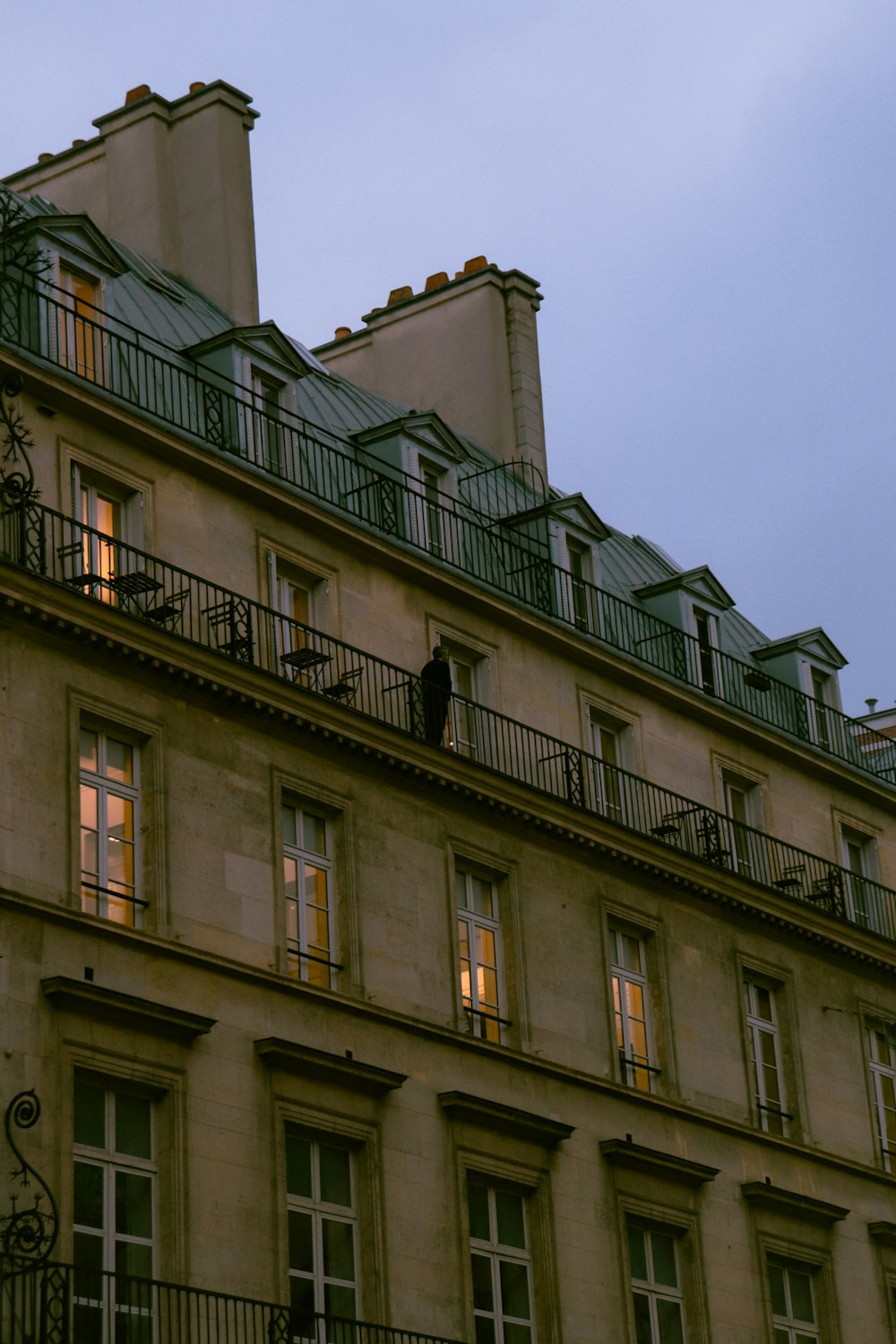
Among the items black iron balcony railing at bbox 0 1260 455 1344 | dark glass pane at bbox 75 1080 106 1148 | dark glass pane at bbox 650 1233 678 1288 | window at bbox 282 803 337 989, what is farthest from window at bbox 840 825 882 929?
dark glass pane at bbox 75 1080 106 1148

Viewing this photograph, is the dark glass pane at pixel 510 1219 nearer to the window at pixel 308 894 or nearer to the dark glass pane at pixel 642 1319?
the dark glass pane at pixel 642 1319

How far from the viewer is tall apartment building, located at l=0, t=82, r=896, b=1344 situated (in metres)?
32.4

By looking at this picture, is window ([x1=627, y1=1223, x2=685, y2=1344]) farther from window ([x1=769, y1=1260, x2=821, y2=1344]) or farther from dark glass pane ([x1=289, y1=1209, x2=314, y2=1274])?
dark glass pane ([x1=289, y1=1209, x2=314, y2=1274])

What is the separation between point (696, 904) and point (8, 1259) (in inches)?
611

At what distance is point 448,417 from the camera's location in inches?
1946

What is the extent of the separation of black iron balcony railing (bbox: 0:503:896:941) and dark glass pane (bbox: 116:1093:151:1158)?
5.58 metres

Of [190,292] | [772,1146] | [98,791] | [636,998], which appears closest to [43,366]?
[98,791]

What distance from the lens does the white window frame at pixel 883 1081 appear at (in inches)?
1781

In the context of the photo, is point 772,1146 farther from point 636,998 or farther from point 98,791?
point 98,791

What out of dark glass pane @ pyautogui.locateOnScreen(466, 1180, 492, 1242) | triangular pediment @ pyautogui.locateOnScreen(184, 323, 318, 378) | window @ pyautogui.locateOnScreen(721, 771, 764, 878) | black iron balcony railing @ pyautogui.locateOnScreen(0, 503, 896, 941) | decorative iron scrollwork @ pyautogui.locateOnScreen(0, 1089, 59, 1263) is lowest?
decorative iron scrollwork @ pyautogui.locateOnScreen(0, 1089, 59, 1263)

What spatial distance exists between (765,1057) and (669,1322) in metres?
5.40

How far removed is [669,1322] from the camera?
128 feet

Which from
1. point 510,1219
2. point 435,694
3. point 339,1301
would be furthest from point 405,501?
point 339,1301

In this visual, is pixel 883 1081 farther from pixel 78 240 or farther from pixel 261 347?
pixel 78 240
